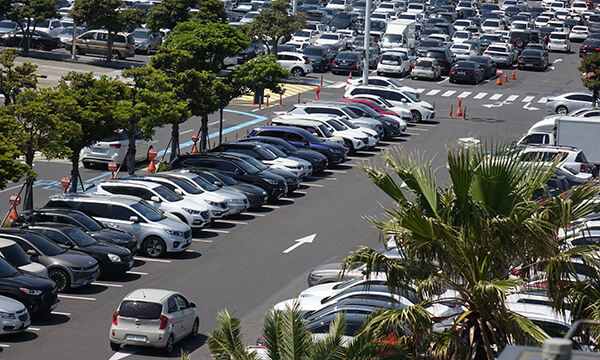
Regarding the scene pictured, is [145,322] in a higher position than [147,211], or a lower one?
higher

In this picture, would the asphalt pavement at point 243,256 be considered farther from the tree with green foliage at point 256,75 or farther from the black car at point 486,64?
the black car at point 486,64

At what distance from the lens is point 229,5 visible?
9212 centimetres

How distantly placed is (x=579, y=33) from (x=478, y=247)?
76602 mm

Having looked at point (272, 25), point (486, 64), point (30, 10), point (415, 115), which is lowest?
point (415, 115)

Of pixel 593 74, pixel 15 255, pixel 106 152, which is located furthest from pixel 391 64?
pixel 15 255

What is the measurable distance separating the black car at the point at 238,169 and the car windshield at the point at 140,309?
14321 millimetres

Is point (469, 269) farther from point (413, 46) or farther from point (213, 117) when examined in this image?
point (413, 46)

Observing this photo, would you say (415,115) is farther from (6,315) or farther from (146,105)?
(6,315)

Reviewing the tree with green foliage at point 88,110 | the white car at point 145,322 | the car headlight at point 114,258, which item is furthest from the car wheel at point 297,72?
the white car at point 145,322

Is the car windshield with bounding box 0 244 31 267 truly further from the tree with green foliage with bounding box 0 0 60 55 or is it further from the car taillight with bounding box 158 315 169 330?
the tree with green foliage with bounding box 0 0 60 55

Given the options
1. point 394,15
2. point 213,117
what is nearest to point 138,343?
point 213,117

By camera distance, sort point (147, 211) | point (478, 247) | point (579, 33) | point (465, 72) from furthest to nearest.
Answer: point (579, 33)
point (465, 72)
point (147, 211)
point (478, 247)

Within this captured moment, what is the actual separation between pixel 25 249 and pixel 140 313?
551 centimetres

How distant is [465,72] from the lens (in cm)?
6234
